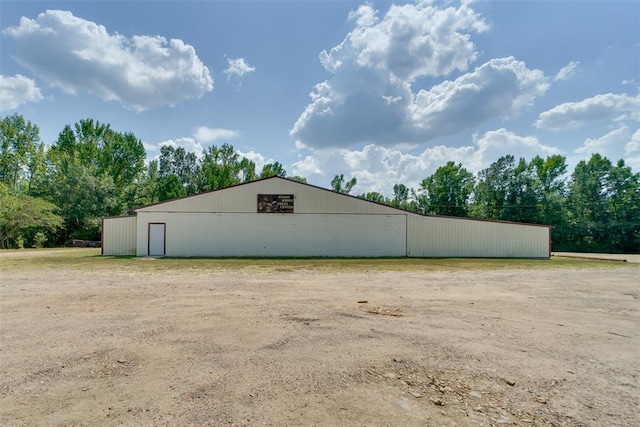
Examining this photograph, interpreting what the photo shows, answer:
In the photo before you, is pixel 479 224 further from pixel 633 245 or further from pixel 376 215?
pixel 633 245

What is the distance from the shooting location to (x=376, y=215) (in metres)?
19.2

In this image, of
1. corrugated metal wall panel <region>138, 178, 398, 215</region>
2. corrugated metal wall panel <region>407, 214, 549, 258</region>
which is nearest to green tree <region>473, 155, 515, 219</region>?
corrugated metal wall panel <region>407, 214, 549, 258</region>

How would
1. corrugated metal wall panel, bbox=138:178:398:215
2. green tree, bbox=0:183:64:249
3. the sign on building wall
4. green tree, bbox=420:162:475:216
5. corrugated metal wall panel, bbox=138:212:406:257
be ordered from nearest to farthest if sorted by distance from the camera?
corrugated metal wall panel, bbox=138:212:406:257, corrugated metal wall panel, bbox=138:178:398:215, the sign on building wall, green tree, bbox=0:183:64:249, green tree, bbox=420:162:475:216

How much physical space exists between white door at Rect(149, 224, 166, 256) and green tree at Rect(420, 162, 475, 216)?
35665 millimetres

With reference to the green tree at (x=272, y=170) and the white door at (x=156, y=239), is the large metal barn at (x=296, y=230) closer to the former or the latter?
the white door at (x=156, y=239)

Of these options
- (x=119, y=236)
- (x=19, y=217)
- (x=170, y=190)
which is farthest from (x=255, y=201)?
(x=170, y=190)

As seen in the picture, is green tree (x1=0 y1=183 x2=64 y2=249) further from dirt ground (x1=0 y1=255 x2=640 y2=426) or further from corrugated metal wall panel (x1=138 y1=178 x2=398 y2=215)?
dirt ground (x1=0 y1=255 x2=640 y2=426)

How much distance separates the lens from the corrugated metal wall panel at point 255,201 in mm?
18469

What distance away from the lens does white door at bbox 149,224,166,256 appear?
18.2 meters

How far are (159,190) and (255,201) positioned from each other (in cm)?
2654

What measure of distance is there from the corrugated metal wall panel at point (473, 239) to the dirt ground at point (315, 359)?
480 inches

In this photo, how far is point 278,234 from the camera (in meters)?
18.7

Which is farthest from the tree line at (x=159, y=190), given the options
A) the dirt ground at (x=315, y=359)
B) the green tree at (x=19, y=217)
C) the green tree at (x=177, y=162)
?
the dirt ground at (x=315, y=359)

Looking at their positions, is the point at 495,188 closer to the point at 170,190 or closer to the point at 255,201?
the point at 255,201
